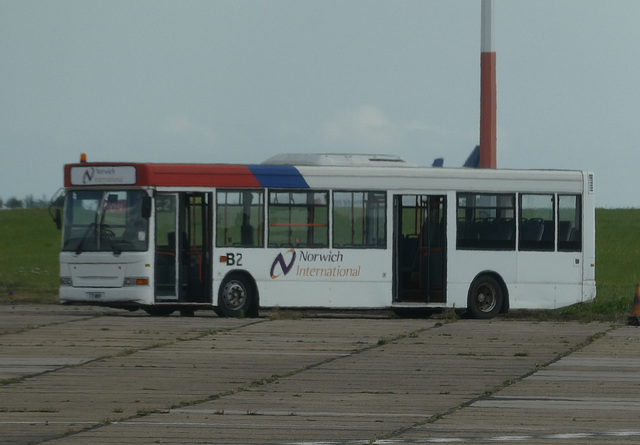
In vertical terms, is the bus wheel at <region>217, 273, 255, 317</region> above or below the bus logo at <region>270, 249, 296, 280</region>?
below

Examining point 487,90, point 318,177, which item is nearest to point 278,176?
point 318,177

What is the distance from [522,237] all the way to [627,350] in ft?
23.1

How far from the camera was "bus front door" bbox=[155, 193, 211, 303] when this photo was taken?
83.1 ft

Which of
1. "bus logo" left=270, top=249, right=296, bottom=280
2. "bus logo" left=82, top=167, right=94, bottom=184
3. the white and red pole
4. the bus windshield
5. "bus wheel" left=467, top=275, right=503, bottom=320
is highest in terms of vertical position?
the white and red pole

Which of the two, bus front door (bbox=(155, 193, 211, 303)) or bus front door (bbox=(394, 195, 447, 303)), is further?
bus front door (bbox=(394, 195, 447, 303))

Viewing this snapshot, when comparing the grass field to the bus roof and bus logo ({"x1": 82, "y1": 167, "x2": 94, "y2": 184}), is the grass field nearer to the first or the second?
the bus roof

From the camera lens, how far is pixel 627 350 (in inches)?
787

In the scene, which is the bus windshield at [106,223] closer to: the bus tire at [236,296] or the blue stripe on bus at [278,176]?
the bus tire at [236,296]

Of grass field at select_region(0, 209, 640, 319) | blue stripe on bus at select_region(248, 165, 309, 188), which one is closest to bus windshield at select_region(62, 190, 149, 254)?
blue stripe on bus at select_region(248, 165, 309, 188)

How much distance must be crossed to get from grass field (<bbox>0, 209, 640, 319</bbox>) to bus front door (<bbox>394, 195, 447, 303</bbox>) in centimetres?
304

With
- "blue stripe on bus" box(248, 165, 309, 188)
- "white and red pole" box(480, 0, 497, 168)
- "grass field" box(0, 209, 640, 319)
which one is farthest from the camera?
"white and red pole" box(480, 0, 497, 168)

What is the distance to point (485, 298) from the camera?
26.8 m

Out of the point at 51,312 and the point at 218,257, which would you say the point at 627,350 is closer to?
the point at 218,257

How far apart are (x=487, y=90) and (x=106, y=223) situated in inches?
970
